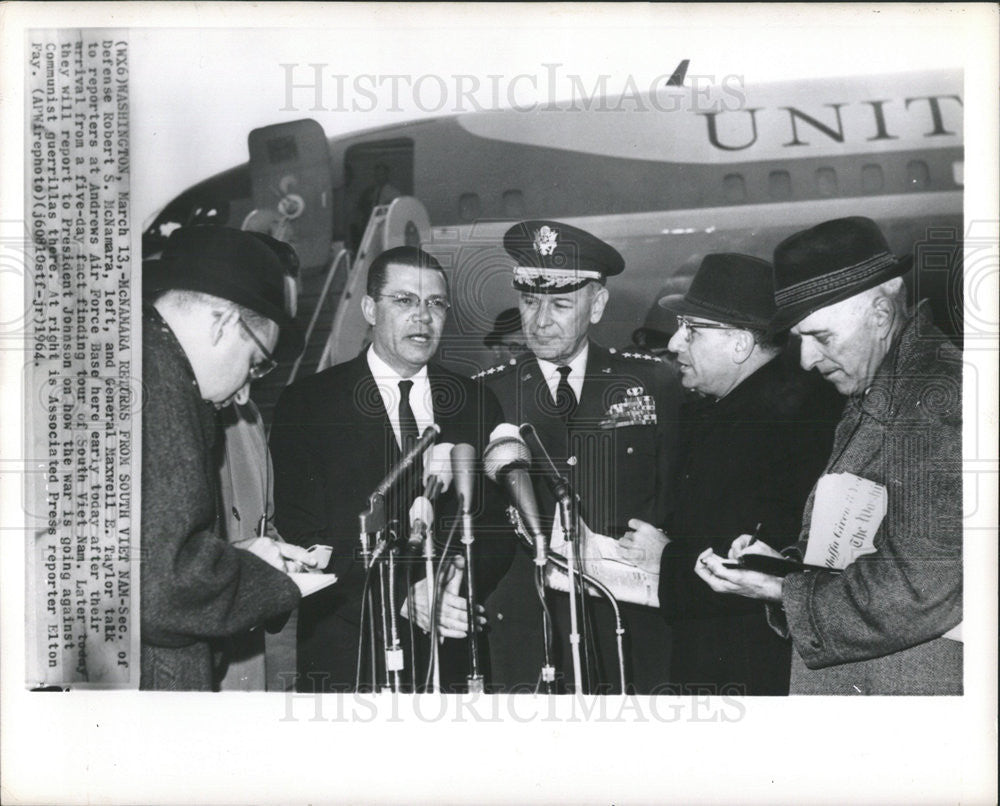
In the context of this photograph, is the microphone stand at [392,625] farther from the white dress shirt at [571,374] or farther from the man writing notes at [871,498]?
the man writing notes at [871,498]

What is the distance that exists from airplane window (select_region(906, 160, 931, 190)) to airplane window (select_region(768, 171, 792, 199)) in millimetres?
426

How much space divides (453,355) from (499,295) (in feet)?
0.88

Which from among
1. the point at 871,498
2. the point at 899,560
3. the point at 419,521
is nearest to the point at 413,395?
the point at 419,521

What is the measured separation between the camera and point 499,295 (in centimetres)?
302

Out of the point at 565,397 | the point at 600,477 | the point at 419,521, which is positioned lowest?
the point at 419,521

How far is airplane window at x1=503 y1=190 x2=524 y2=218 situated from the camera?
3.02 m

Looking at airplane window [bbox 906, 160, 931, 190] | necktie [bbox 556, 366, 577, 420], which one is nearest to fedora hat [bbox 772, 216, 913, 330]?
airplane window [bbox 906, 160, 931, 190]

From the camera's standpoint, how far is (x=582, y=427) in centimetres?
303

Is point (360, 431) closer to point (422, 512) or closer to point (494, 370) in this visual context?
point (422, 512)

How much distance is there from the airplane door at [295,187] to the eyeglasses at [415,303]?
0.92 feet

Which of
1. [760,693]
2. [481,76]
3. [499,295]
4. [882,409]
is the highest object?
[481,76]

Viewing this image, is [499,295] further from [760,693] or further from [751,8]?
[760,693]

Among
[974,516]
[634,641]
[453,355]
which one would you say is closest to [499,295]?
[453,355]

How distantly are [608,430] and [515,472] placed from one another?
14.2 inches
